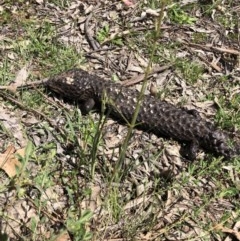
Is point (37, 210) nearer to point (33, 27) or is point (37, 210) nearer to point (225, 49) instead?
point (33, 27)

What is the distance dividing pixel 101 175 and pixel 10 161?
896mm

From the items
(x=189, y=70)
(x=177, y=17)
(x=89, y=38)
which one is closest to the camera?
(x=189, y=70)

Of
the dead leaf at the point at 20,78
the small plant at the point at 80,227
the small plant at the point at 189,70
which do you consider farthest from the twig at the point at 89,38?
the small plant at the point at 80,227

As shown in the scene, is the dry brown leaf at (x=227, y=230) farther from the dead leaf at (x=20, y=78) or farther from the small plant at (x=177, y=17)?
the small plant at (x=177, y=17)

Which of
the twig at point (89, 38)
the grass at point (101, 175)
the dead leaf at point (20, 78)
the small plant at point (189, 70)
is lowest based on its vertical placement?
the grass at point (101, 175)

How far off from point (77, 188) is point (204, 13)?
326cm

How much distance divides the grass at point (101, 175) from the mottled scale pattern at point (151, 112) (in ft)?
0.42

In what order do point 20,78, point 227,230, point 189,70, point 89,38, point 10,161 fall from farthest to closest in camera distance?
point 89,38 → point 189,70 → point 20,78 → point 10,161 → point 227,230

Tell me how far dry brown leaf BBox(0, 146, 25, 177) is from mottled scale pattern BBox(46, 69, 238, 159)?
2.95ft

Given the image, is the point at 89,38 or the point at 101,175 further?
the point at 89,38

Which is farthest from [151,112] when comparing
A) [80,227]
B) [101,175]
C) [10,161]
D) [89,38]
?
[80,227]

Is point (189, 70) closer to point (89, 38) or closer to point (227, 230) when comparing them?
point (89, 38)

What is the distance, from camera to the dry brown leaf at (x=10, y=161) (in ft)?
17.0

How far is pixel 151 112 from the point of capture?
579 centimetres
